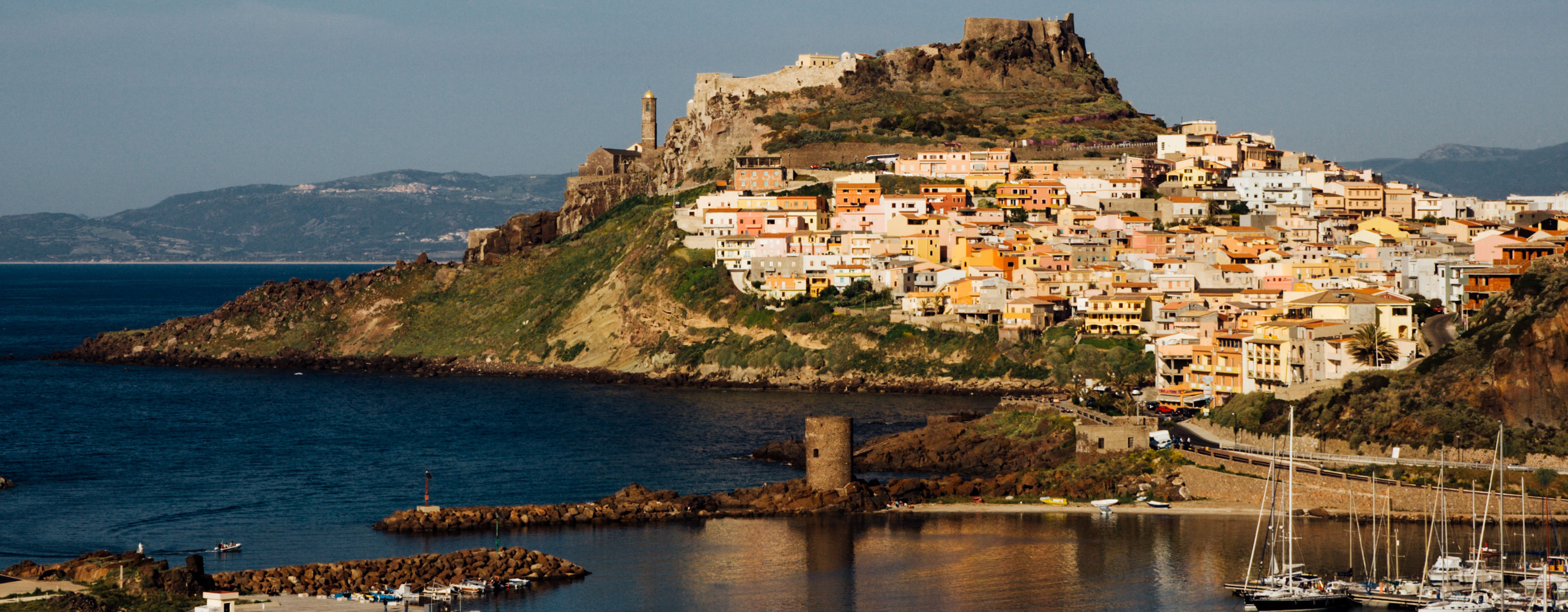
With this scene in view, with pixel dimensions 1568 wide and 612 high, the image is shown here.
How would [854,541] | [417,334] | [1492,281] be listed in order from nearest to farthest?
[854,541] < [1492,281] < [417,334]

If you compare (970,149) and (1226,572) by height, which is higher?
(970,149)

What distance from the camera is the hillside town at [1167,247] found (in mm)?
59219

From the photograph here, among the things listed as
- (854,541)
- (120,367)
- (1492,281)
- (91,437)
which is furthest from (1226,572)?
(120,367)

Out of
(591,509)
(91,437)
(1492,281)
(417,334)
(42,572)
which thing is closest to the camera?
(42,572)

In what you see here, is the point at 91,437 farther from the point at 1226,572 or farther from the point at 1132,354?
the point at 1226,572

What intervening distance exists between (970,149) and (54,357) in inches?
2113

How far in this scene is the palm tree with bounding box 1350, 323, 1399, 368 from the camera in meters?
52.9

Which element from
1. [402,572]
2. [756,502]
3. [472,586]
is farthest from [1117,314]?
[402,572]

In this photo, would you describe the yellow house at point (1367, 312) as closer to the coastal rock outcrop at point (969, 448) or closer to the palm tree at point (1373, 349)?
the palm tree at point (1373, 349)

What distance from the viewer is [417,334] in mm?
103062

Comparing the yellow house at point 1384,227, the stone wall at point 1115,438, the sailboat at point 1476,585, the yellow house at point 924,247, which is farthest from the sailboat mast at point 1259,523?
the yellow house at point 1384,227

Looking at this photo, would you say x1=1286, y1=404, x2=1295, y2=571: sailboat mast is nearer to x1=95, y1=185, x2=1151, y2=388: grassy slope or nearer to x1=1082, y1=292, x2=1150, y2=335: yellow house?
x1=95, y1=185, x2=1151, y2=388: grassy slope

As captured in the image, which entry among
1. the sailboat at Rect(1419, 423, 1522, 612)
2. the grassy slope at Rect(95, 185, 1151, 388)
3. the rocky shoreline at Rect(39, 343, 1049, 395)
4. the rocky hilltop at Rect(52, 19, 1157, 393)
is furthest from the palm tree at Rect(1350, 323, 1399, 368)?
the rocky shoreline at Rect(39, 343, 1049, 395)

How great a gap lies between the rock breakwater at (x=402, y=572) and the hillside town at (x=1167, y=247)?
917 inches
